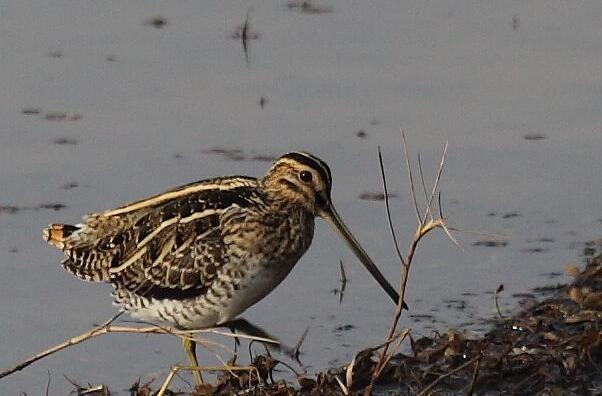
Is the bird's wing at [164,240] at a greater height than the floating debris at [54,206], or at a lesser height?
greater

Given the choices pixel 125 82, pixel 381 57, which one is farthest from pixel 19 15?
pixel 381 57

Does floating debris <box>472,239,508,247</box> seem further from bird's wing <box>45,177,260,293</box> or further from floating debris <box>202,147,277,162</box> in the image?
bird's wing <box>45,177,260,293</box>

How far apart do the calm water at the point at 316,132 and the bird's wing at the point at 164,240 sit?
0.43 metres

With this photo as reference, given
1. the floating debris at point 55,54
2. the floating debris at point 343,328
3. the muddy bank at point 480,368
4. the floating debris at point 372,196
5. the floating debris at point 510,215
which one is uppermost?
the floating debris at point 55,54

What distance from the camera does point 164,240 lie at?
750 centimetres

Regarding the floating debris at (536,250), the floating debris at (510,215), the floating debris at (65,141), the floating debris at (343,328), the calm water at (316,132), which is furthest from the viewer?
the floating debris at (65,141)

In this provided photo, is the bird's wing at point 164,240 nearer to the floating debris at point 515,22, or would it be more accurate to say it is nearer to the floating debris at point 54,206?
the floating debris at point 54,206

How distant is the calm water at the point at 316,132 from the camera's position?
8.20 metres

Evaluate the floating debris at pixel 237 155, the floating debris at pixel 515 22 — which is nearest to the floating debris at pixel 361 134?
the floating debris at pixel 237 155

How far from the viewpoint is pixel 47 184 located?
30.4 feet

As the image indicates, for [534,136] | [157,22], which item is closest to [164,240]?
[534,136]

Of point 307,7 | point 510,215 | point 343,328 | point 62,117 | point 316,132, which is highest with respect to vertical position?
point 307,7

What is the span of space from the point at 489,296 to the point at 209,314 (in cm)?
157

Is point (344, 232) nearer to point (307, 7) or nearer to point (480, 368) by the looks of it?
point (480, 368)
